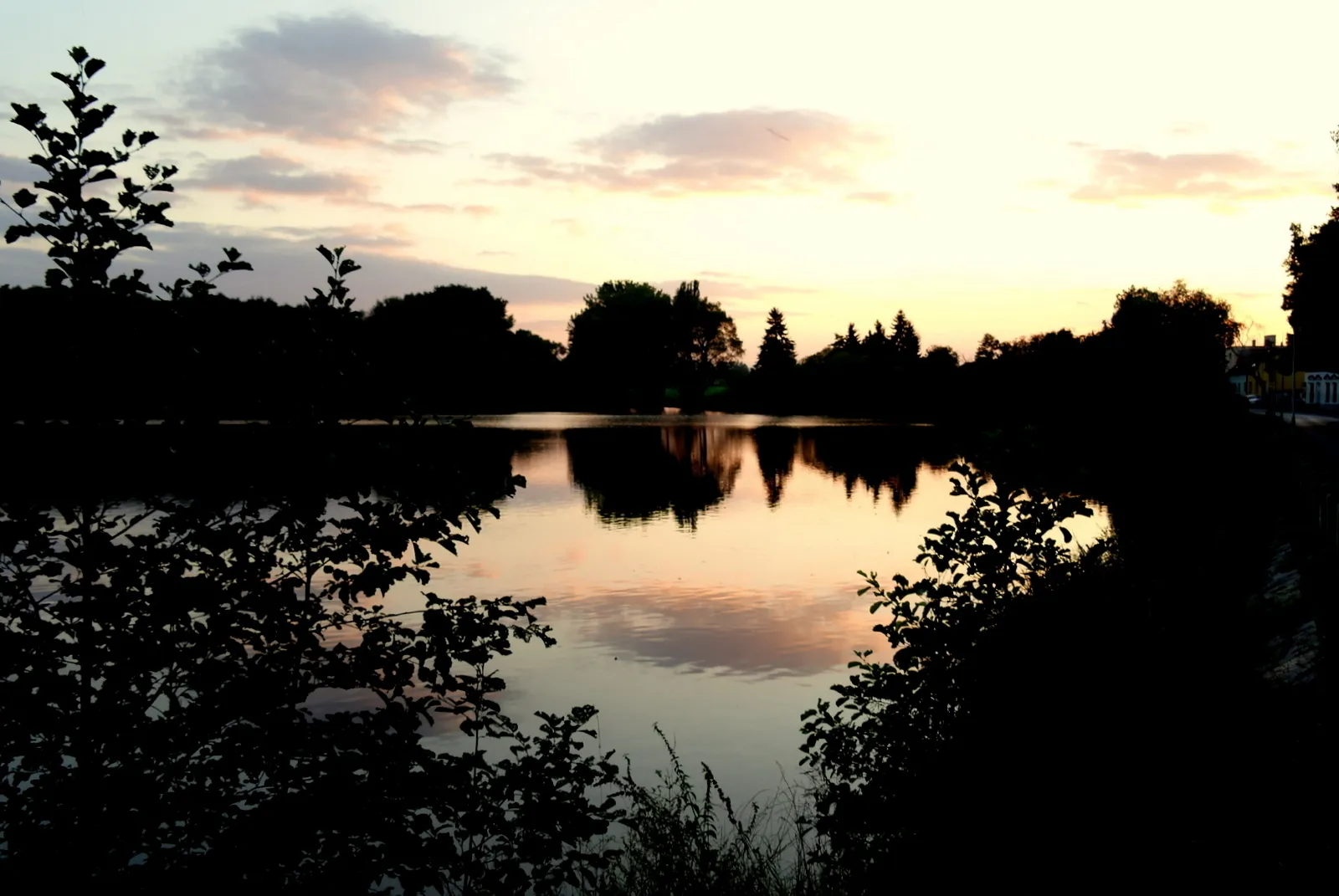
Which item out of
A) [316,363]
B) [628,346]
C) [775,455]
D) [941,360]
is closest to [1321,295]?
[775,455]

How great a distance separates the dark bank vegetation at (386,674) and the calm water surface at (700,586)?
1.25m

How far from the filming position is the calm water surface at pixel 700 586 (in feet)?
43.7

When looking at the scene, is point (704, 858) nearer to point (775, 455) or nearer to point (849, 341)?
point (775, 455)

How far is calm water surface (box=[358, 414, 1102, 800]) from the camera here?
13.3 m

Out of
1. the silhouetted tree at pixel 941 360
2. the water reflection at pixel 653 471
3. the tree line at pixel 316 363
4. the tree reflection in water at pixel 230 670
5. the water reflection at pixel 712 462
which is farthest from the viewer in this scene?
the silhouetted tree at pixel 941 360

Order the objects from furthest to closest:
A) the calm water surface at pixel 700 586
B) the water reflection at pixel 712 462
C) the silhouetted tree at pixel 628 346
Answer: the silhouetted tree at pixel 628 346 < the water reflection at pixel 712 462 < the calm water surface at pixel 700 586

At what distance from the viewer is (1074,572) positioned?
8.98 meters

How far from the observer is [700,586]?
22.2 meters

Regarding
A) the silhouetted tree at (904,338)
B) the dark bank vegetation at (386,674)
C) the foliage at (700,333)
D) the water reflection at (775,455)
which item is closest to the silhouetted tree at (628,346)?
the foliage at (700,333)

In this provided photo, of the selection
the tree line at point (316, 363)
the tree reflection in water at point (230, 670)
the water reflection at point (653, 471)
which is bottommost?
the water reflection at point (653, 471)

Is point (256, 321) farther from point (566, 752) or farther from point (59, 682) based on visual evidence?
point (566, 752)

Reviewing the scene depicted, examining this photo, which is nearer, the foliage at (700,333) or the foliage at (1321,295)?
the foliage at (1321,295)

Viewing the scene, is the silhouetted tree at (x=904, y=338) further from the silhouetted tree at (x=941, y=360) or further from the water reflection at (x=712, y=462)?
the water reflection at (x=712, y=462)

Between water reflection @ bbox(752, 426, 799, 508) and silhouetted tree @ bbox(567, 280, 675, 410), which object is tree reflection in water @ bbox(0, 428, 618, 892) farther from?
silhouetted tree @ bbox(567, 280, 675, 410)
